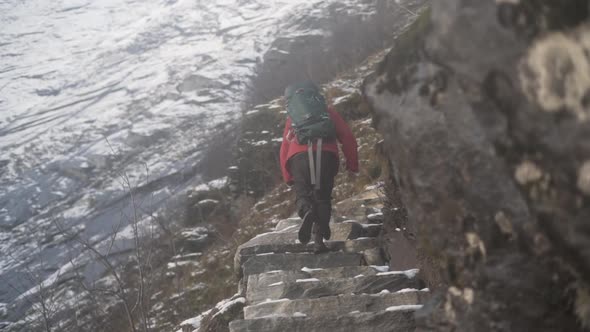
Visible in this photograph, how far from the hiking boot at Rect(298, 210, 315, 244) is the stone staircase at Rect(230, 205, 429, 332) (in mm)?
193

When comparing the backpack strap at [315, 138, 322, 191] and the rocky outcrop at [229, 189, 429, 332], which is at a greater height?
the backpack strap at [315, 138, 322, 191]

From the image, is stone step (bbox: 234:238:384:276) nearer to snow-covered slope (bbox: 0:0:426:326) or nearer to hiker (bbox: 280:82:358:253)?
hiker (bbox: 280:82:358:253)

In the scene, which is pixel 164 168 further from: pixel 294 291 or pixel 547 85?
pixel 547 85

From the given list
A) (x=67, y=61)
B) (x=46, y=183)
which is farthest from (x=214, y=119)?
(x=67, y=61)

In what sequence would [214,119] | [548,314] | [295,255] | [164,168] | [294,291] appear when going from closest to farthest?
1. [548,314]
2. [294,291]
3. [295,255]
4. [164,168]
5. [214,119]

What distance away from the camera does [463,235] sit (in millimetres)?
1998

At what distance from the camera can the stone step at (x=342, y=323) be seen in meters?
3.26

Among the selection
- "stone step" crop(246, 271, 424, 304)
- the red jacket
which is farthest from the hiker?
"stone step" crop(246, 271, 424, 304)

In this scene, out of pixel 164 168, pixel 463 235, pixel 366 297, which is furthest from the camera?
pixel 164 168

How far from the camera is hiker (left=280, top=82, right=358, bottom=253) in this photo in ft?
14.6

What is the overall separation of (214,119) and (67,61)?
16587mm

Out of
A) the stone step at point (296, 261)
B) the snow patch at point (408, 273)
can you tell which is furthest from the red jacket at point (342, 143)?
the snow patch at point (408, 273)

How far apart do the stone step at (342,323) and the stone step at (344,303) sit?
0.51 ft

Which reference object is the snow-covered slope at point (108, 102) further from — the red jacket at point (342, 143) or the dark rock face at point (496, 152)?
the dark rock face at point (496, 152)
